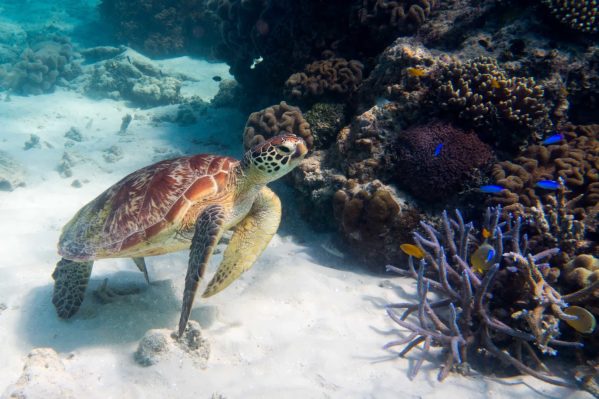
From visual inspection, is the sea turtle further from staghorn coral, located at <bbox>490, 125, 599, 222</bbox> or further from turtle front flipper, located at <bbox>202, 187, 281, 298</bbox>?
staghorn coral, located at <bbox>490, 125, 599, 222</bbox>

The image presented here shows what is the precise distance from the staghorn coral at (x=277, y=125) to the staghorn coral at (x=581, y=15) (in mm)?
4150

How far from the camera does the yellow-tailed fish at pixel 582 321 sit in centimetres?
293

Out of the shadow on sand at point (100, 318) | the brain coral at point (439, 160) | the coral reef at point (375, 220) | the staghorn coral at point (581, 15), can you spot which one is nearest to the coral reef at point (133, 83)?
the shadow on sand at point (100, 318)

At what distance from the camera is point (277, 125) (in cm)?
600

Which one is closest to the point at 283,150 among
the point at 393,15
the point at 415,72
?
the point at 415,72

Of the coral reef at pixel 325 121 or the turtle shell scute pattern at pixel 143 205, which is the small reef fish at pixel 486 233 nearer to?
the turtle shell scute pattern at pixel 143 205

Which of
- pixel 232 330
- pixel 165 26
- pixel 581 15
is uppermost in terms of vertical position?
pixel 581 15

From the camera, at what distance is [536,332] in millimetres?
2996

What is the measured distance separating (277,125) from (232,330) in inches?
144

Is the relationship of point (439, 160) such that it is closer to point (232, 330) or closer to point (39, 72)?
point (232, 330)

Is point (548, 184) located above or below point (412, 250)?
above

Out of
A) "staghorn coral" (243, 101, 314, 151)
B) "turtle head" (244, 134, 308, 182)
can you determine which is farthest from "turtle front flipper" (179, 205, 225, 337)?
"staghorn coral" (243, 101, 314, 151)

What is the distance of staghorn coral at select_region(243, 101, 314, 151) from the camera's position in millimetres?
5884

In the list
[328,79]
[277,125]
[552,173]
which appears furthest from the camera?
[328,79]
